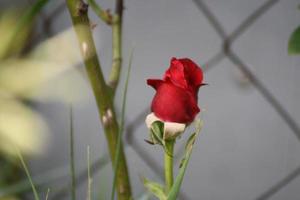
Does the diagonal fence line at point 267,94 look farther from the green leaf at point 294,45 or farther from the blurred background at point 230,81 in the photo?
the green leaf at point 294,45

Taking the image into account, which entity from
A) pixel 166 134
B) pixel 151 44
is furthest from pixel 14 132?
pixel 151 44

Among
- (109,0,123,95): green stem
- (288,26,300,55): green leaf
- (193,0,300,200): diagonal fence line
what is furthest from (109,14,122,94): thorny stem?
(193,0,300,200): diagonal fence line

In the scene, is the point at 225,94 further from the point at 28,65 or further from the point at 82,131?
the point at 28,65

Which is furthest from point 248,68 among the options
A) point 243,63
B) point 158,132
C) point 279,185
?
point 158,132

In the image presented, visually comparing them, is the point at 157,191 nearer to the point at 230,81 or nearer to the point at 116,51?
the point at 116,51

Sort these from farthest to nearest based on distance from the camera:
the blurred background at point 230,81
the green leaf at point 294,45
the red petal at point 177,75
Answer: the blurred background at point 230,81, the green leaf at point 294,45, the red petal at point 177,75

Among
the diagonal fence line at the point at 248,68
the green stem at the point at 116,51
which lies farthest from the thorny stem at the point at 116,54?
the diagonal fence line at the point at 248,68
